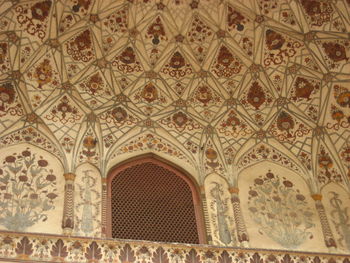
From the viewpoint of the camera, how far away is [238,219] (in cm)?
1174

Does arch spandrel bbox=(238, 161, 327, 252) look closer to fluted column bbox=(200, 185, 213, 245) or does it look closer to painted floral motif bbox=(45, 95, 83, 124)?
fluted column bbox=(200, 185, 213, 245)

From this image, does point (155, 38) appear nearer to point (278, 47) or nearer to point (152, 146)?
point (152, 146)

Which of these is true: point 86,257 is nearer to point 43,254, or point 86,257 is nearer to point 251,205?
point 43,254

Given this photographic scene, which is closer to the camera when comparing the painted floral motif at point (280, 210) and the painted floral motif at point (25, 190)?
the painted floral motif at point (25, 190)

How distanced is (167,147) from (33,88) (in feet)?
9.20

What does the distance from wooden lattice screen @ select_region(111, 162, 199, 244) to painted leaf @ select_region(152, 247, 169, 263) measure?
23.4 inches

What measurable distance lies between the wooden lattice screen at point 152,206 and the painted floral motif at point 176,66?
1.93m

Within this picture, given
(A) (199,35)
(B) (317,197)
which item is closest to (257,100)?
(A) (199,35)

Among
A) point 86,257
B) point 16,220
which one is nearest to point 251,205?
point 86,257

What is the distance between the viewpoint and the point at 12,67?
12203 millimetres

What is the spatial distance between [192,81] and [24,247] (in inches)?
197

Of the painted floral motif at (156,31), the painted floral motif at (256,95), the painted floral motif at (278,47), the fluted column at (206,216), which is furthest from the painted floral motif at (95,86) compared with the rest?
the painted floral motif at (278,47)

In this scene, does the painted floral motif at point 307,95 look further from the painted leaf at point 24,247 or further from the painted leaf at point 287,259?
the painted leaf at point 24,247

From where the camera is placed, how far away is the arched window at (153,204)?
11430 millimetres
